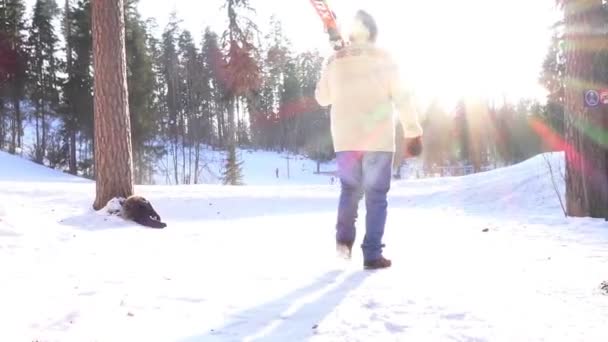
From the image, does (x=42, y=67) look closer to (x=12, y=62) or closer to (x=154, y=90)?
(x=12, y=62)

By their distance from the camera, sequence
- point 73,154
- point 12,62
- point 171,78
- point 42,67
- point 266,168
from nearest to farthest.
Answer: point 73,154 < point 12,62 < point 42,67 < point 171,78 < point 266,168

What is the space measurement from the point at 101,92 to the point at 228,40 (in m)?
19.2

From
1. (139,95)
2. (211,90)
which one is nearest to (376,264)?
(139,95)

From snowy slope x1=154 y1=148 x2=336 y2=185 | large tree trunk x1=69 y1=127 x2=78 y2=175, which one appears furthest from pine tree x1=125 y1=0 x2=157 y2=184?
snowy slope x1=154 y1=148 x2=336 y2=185

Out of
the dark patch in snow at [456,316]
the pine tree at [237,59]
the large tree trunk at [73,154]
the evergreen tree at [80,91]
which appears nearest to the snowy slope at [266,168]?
the large tree trunk at [73,154]

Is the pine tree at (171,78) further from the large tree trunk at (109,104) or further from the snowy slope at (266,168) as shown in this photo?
the large tree trunk at (109,104)

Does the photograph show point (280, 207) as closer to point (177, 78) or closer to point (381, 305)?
point (381, 305)

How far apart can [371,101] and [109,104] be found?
4263mm

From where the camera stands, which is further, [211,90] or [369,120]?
[211,90]

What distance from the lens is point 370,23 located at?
3.91m

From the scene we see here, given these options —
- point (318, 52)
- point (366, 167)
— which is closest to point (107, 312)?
point (366, 167)

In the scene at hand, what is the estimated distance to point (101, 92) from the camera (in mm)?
6840

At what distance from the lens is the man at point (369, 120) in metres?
3.80

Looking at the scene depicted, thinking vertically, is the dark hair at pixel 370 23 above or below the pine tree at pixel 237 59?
below
